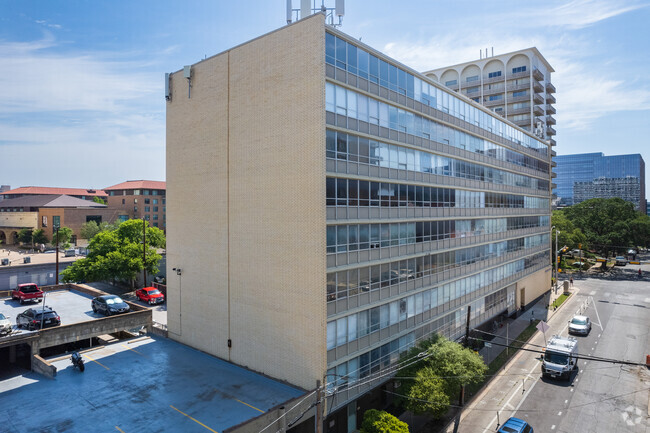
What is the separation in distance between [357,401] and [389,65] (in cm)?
2171

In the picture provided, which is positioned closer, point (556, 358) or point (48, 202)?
point (556, 358)

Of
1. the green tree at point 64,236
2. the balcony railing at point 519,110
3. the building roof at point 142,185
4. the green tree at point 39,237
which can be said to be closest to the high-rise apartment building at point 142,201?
the building roof at point 142,185

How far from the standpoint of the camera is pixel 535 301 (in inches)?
2152

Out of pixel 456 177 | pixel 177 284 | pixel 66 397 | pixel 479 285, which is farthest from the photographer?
pixel 479 285

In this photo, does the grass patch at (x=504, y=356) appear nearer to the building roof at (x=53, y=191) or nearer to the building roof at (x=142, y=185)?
the building roof at (x=142, y=185)

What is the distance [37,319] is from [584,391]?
131ft

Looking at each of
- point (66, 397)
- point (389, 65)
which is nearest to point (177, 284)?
point (66, 397)

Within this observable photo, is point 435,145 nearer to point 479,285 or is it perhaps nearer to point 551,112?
point 479,285

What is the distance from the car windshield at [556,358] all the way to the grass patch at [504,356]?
7.54 ft

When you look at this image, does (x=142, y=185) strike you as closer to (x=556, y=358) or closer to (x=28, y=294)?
(x=28, y=294)

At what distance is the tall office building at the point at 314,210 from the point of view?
2198cm

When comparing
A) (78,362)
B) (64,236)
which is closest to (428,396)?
(78,362)

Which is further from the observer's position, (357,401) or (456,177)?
(456,177)

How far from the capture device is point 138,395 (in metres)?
21.0
